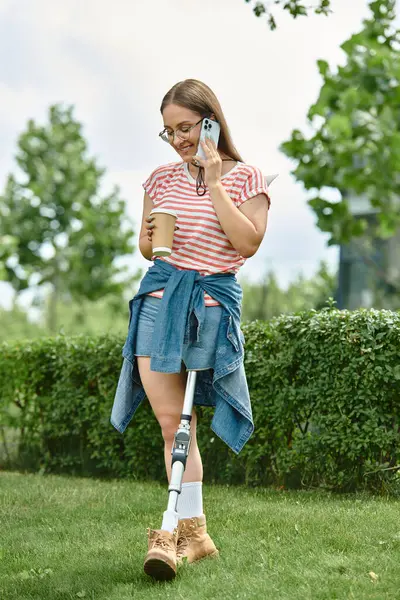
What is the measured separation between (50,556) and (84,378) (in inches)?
130

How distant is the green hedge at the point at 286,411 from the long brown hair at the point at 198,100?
231 centimetres

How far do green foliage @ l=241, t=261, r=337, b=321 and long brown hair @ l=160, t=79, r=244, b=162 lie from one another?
2271cm

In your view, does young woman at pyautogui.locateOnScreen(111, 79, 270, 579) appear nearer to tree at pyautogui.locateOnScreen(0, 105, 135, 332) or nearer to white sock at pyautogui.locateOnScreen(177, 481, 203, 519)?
white sock at pyautogui.locateOnScreen(177, 481, 203, 519)

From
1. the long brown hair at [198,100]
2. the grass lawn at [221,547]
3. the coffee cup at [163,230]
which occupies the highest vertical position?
the long brown hair at [198,100]

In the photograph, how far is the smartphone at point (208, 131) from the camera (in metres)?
3.61

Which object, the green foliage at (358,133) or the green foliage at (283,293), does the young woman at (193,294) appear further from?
the green foliage at (283,293)

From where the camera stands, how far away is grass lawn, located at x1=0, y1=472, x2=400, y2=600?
354 cm

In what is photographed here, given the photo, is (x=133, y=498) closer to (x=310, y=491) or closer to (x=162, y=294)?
(x=310, y=491)

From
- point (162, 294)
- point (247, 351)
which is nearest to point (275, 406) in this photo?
point (247, 351)

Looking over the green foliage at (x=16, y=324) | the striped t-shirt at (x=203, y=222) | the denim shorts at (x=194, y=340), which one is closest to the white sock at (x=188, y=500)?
the denim shorts at (x=194, y=340)

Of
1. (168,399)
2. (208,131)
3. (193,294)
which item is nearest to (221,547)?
(168,399)

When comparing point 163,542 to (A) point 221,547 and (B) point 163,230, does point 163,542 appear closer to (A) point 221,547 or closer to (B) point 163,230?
(A) point 221,547

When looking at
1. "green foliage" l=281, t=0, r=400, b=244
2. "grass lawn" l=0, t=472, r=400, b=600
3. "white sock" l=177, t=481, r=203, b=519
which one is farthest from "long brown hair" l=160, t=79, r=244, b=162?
"green foliage" l=281, t=0, r=400, b=244

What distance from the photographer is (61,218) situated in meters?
27.2
